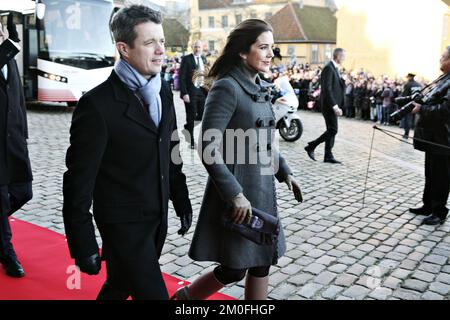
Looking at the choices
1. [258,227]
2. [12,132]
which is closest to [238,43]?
[258,227]

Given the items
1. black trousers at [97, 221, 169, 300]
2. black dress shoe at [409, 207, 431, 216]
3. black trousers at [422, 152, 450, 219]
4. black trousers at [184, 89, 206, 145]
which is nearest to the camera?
black trousers at [97, 221, 169, 300]

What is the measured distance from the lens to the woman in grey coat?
9.15 feet

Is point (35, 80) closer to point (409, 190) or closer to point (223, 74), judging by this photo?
point (409, 190)

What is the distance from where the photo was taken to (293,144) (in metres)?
11.7

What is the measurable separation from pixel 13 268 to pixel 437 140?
15.2 ft

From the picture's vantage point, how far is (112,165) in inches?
96.0

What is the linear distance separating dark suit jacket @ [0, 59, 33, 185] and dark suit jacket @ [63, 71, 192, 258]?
1.78 meters

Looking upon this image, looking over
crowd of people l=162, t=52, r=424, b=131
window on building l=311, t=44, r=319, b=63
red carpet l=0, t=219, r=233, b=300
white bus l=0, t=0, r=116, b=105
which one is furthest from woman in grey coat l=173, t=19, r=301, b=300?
window on building l=311, t=44, r=319, b=63

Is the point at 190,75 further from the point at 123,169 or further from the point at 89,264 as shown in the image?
the point at 89,264

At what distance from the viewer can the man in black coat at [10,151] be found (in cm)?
389

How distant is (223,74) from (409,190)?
5.43m

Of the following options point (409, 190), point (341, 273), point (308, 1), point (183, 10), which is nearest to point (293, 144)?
point (409, 190)

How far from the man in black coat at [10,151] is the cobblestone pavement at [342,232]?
117 cm

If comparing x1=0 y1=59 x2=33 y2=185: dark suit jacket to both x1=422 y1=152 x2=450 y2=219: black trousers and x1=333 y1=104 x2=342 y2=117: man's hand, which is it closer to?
x1=422 y1=152 x2=450 y2=219: black trousers
